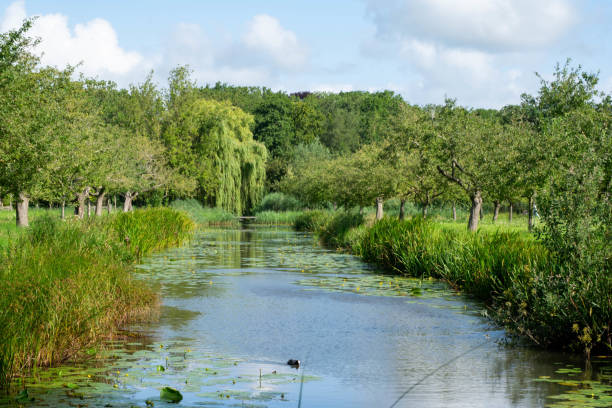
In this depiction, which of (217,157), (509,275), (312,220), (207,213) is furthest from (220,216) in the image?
(509,275)

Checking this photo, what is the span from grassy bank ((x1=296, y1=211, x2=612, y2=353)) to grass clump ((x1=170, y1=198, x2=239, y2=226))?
23847 mm

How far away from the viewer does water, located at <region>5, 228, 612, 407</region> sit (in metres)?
7.98

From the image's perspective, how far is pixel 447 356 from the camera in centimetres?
1048

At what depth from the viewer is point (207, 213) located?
57.0 meters

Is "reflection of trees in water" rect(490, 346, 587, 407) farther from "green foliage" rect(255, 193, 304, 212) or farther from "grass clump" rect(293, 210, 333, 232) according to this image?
"green foliage" rect(255, 193, 304, 212)

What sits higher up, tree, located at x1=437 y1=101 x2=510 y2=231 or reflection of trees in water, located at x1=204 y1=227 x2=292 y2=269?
tree, located at x1=437 y1=101 x2=510 y2=231

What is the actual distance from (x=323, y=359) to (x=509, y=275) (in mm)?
5756

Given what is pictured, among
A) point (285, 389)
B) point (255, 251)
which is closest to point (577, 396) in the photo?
point (285, 389)

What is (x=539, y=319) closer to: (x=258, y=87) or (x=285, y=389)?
(x=285, y=389)

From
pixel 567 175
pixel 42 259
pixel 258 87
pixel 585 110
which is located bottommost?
pixel 42 259

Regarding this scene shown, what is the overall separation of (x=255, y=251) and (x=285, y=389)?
2188 centimetres

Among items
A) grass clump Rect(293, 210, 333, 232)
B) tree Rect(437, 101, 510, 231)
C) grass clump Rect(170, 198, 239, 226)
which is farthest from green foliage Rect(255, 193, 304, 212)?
tree Rect(437, 101, 510, 231)

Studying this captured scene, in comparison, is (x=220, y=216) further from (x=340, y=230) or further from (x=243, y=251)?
(x=243, y=251)

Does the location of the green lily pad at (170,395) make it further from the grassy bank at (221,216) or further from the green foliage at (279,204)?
the green foliage at (279,204)
